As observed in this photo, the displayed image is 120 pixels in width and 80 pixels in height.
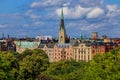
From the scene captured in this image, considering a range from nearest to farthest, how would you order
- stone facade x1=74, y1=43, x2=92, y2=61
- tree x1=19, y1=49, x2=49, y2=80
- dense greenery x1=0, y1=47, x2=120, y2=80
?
dense greenery x1=0, y1=47, x2=120, y2=80 → tree x1=19, y1=49, x2=49, y2=80 → stone facade x1=74, y1=43, x2=92, y2=61

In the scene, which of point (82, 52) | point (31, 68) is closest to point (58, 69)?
point (31, 68)

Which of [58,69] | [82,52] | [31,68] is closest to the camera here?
[31,68]

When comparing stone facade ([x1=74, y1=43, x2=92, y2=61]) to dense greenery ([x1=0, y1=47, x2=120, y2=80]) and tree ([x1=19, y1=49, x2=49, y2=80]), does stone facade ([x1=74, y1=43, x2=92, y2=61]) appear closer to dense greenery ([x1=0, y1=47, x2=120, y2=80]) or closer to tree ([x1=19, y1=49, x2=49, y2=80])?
dense greenery ([x1=0, y1=47, x2=120, y2=80])

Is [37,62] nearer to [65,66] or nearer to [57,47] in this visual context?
[65,66]

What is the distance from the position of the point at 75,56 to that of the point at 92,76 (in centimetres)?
13654

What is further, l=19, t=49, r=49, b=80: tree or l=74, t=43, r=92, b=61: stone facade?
l=74, t=43, r=92, b=61: stone facade

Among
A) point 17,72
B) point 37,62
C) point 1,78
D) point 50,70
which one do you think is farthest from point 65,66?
point 1,78

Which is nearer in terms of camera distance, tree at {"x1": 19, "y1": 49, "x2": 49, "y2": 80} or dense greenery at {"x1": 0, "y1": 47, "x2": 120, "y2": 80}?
dense greenery at {"x1": 0, "y1": 47, "x2": 120, "y2": 80}

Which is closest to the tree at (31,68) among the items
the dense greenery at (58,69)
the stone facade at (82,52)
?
the dense greenery at (58,69)

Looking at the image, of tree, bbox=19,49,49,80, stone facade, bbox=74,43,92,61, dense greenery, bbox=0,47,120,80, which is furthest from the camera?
stone facade, bbox=74,43,92,61

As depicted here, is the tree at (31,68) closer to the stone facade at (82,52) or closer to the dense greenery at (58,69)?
the dense greenery at (58,69)

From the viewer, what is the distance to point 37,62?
102 metres

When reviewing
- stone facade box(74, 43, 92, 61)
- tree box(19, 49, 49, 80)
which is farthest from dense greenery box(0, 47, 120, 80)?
stone facade box(74, 43, 92, 61)

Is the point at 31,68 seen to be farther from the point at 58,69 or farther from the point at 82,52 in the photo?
the point at 82,52
